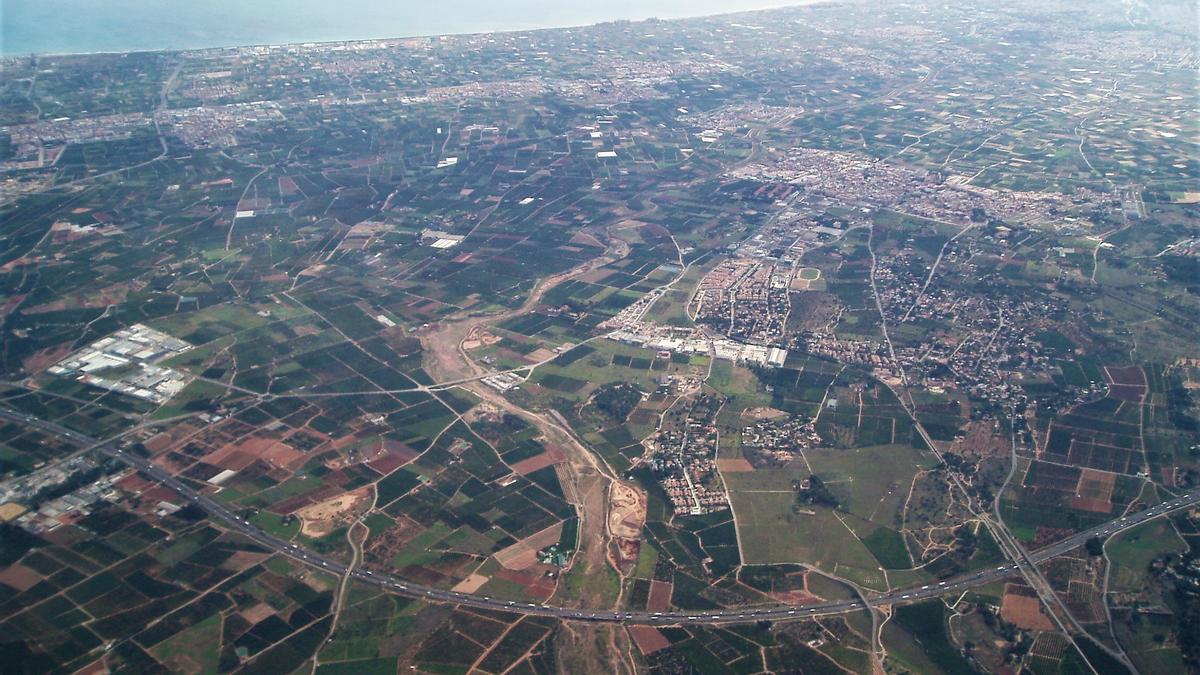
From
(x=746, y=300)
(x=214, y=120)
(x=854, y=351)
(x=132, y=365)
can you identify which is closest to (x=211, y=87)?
(x=214, y=120)

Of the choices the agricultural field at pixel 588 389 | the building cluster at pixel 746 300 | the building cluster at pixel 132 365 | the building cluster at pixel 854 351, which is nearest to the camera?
the agricultural field at pixel 588 389

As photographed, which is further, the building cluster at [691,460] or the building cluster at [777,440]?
the building cluster at [777,440]

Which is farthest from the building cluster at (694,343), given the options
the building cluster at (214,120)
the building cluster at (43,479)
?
the building cluster at (214,120)

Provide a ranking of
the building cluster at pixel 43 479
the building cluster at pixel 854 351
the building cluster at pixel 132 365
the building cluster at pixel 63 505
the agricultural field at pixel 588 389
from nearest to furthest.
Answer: the agricultural field at pixel 588 389 → the building cluster at pixel 63 505 → the building cluster at pixel 43 479 → the building cluster at pixel 132 365 → the building cluster at pixel 854 351

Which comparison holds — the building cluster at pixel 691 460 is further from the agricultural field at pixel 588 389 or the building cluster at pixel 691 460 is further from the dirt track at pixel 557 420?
the dirt track at pixel 557 420

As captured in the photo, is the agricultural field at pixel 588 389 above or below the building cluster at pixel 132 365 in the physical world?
below

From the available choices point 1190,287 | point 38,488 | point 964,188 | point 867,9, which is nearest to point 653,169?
point 964,188
